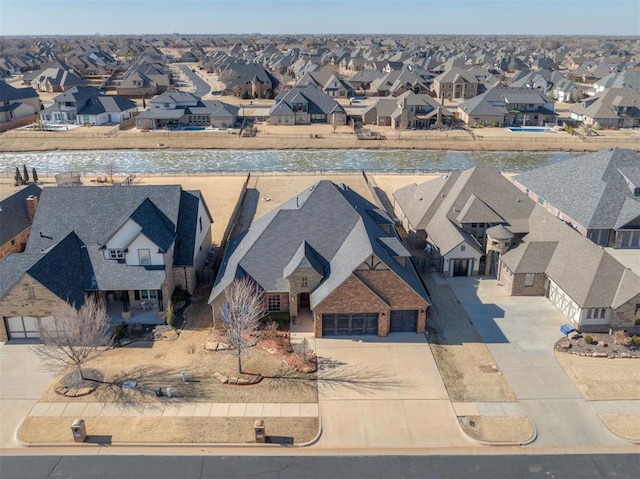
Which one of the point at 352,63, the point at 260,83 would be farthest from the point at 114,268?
the point at 352,63

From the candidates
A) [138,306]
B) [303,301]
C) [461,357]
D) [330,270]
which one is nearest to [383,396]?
[461,357]

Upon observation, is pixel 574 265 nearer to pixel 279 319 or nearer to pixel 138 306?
pixel 279 319

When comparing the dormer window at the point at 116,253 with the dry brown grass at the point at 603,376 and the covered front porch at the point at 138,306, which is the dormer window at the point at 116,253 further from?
the dry brown grass at the point at 603,376

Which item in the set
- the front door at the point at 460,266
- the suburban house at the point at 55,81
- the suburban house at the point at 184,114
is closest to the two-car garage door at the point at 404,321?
the front door at the point at 460,266

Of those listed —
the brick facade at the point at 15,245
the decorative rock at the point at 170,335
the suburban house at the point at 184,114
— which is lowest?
Answer: the decorative rock at the point at 170,335

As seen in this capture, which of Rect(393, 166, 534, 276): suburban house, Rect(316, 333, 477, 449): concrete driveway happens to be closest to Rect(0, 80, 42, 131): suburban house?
Rect(393, 166, 534, 276): suburban house

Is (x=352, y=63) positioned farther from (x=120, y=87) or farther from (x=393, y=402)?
(x=393, y=402)
